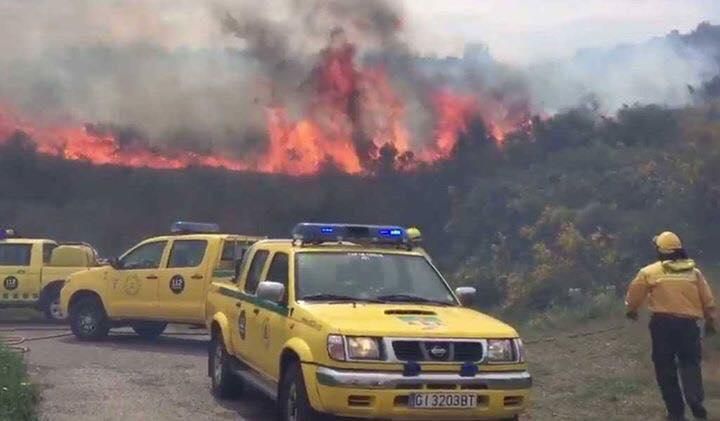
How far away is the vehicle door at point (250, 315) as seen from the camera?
31.8 ft

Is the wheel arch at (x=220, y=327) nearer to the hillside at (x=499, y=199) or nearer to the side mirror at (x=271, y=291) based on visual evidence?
the side mirror at (x=271, y=291)

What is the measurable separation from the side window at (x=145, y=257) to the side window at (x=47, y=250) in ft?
14.3

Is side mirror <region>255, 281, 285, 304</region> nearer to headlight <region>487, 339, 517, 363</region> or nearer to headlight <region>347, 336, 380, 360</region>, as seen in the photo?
headlight <region>347, 336, 380, 360</region>

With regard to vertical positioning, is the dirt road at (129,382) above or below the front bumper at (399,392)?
below

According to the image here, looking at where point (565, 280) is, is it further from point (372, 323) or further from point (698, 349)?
point (372, 323)

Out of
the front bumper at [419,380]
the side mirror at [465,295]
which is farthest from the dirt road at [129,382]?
the front bumper at [419,380]

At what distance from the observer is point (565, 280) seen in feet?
69.0

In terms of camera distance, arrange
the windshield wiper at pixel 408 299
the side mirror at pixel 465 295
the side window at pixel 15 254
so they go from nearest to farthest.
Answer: the windshield wiper at pixel 408 299, the side mirror at pixel 465 295, the side window at pixel 15 254

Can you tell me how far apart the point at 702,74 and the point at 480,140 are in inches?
313

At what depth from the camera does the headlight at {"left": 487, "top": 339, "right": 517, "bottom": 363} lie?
811 centimetres

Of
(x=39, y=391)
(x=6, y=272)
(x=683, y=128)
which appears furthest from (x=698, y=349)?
(x=683, y=128)

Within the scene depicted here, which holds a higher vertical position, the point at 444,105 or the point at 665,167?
the point at 444,105

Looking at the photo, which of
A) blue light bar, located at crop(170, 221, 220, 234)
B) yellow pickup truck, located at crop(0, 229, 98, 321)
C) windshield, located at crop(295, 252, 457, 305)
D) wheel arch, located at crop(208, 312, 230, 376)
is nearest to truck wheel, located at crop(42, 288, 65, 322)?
yellow pickup truck, located at crop(0, 229, 98, 321)

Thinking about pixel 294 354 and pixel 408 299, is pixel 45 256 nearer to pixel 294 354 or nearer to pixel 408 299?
pixel 408 299
